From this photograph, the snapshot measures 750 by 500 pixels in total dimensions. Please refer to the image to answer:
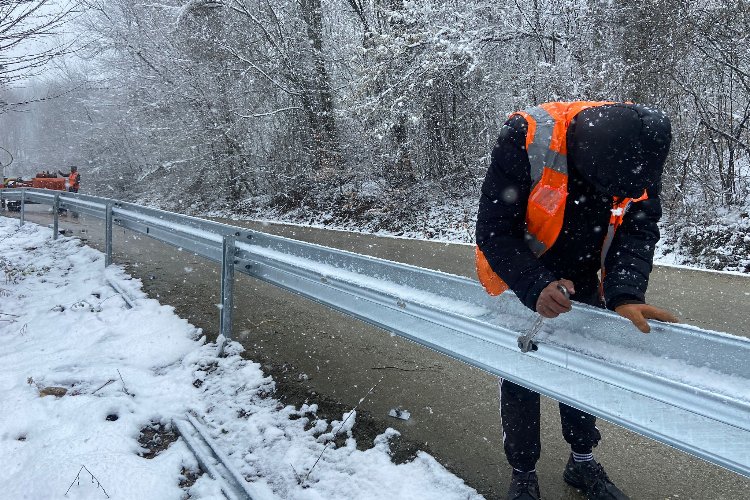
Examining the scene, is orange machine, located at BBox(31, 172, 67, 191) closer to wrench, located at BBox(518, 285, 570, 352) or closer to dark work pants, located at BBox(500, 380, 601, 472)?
dark work pants, located at BBox(500, 380, 601, 472)

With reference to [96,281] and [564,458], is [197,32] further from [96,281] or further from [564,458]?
[564,458]

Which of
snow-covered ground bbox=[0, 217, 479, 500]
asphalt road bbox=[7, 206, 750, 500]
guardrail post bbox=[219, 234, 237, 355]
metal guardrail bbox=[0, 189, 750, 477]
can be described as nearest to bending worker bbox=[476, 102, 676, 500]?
metal guardrail bbox=[0, 189, 750, 477]

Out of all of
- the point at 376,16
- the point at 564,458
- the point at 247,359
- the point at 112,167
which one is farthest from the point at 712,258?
the point at 112,167

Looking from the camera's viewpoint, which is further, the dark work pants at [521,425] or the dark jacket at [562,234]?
the dark work pants at [521,425]

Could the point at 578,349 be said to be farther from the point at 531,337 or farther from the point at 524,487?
the point at 524,487

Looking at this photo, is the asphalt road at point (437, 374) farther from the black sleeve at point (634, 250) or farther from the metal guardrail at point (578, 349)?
the black sleeve at point (634, 250)

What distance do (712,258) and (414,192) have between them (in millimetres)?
8590

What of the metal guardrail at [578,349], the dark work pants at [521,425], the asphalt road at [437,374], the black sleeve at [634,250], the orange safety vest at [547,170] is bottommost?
the asphalt road at [437,374]

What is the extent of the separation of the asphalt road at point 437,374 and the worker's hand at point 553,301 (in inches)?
43.8

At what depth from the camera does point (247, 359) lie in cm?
404

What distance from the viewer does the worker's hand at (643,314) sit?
1770mm

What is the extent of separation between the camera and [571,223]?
2326 millimetres

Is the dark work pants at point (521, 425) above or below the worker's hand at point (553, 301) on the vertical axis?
below

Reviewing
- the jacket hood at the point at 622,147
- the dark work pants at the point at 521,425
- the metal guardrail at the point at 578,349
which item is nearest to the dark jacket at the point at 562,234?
the jacket hood at the point at 622,147
